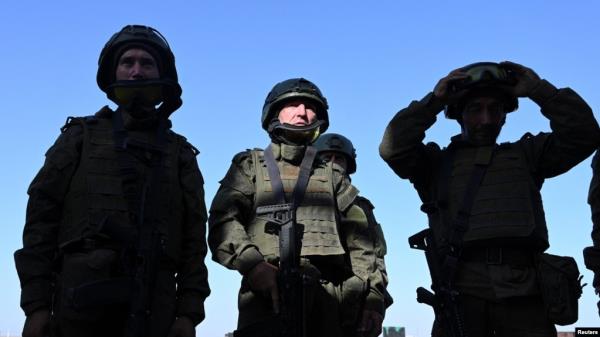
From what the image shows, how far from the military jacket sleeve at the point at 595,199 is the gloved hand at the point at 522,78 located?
1.01 meters

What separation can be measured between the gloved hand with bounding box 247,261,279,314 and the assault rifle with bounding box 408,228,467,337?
3.72 feet

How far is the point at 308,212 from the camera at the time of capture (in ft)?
16.7

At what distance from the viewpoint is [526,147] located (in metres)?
5.61

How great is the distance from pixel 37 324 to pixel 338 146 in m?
5.23

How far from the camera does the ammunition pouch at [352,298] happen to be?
501cm

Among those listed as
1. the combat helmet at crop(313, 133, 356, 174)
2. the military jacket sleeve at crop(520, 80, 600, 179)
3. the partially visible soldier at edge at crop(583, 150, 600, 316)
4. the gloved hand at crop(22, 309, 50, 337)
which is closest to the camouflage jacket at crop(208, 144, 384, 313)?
the gloved hand at crop(22, 309, 50, 337)

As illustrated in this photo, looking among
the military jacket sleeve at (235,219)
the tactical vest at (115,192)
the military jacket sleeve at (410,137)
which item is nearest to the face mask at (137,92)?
the tactical vest at (115,192)

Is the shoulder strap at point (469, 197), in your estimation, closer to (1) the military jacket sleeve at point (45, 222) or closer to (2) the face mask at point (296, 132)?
(2) the face mask at point (296, 132)

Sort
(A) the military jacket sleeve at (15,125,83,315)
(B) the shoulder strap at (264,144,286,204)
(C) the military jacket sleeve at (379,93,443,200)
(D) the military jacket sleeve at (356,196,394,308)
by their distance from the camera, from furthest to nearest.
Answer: (C) the military jacket sleeve at (379,93,443,200) < (D) the military jacket sleeve at (356,196,394,308) < (B) the shoulder strap at (264,144,286,204) < (A) the military jacket sleeve at (15,125,83,315)

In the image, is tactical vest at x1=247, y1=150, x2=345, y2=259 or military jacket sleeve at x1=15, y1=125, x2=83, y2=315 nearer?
military jacket sleeve at x1=15, y1=125, x2=83, y2=315

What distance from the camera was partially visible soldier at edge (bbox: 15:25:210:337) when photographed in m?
3.93

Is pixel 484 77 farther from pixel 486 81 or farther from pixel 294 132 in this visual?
pixel 294 132

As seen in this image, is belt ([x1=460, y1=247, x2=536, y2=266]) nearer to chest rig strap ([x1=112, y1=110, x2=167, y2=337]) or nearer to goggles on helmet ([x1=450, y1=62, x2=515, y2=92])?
goggles on helmet ([x1=450, y1=62, x2=515, y2=92])

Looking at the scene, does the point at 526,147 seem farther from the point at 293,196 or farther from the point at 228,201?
the point at 228,201
